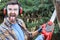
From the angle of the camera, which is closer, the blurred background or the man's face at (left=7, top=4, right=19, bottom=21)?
the man's face at (left=7, top=4, right=19, bottom=21)

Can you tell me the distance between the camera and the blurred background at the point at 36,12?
17.1ft

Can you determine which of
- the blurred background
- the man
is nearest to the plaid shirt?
the man

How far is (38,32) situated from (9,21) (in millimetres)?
456

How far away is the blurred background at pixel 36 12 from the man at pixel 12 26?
2.10 feet

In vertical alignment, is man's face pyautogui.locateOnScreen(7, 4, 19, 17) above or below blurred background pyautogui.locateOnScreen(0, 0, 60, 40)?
above

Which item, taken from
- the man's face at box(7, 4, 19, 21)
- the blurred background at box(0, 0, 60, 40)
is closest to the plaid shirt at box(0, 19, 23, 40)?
the man's face at box(7, 4, 19, 21)

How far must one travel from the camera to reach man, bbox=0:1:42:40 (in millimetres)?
4434

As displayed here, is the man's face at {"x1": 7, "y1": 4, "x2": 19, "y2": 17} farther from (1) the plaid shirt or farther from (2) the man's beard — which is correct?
(1) the plaid shirt

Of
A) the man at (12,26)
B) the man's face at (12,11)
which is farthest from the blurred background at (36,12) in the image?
the man's face at (12,11)

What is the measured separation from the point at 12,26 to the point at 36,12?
0.93 meters

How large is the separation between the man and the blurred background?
641 millimetres

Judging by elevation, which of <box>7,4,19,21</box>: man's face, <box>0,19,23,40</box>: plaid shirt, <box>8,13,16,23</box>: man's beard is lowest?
<box>0,19,23,40</box>: plaid shirt

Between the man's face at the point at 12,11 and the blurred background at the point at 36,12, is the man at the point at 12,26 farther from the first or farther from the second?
the blurred background at the point at 36,12

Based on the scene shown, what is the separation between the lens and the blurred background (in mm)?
5214
